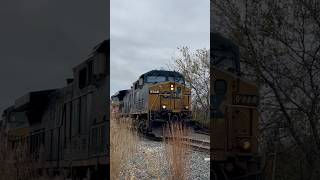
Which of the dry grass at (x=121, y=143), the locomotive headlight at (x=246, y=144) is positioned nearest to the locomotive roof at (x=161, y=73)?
the dry grass at (x=121, y=143)

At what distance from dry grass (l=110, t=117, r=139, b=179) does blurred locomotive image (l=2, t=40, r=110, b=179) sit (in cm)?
109

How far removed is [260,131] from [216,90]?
733 mm

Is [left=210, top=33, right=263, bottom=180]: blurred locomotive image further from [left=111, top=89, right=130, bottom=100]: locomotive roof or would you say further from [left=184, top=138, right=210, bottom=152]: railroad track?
[left=111, top=89, right=130, bottom=100]: locomotive roof

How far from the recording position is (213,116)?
7.72 meters

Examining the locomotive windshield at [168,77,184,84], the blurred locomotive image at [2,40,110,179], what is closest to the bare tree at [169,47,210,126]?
the locomotive windshield at [168,77,184,84]

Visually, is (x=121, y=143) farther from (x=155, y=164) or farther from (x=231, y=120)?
(x=231, y=120)

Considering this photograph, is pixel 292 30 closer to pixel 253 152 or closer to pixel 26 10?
pixel 253 152

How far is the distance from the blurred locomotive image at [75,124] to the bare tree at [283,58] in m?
1.89

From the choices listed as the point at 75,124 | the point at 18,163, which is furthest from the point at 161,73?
the point at 18,163

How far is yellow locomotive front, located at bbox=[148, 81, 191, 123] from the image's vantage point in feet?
27.0

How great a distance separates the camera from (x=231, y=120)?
7.66 metres

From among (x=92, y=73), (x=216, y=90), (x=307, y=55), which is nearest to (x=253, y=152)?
(x=216, y=90)

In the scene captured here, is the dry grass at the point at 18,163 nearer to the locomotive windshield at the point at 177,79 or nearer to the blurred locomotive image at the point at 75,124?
the blurred locomotive image at the point at 75,124

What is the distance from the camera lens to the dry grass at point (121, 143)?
7.90m
